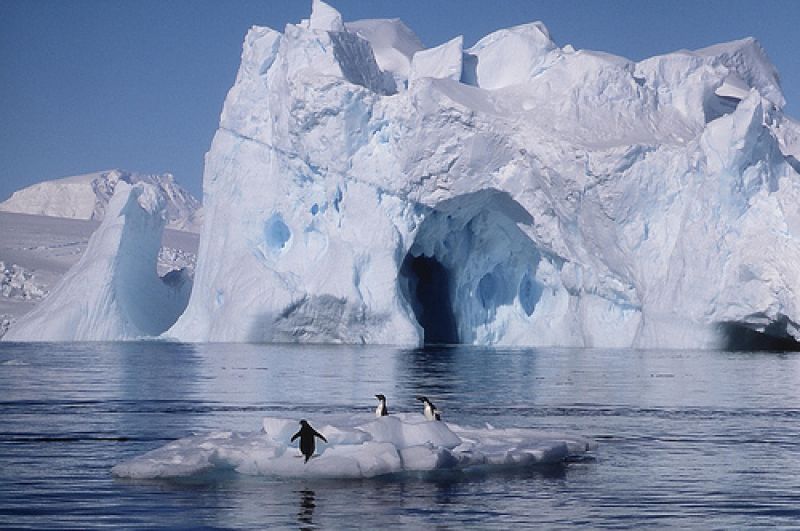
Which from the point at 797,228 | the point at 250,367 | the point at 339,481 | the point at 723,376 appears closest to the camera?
the point at 339,481

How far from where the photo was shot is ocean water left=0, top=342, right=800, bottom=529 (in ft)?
29.9

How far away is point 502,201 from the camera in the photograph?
4241 cm

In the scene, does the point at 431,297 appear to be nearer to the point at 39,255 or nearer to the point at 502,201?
the point at 502,201

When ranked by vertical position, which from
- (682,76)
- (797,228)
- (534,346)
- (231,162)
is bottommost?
(534,346)

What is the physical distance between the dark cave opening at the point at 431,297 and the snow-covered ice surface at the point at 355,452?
1318 inches

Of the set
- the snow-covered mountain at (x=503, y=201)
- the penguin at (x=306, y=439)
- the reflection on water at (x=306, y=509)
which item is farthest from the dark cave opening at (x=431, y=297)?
the reflection on water at (x=306, y=509)

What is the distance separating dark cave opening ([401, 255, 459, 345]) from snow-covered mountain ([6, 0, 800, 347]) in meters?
0.58

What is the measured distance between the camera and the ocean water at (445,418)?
9.12 metres

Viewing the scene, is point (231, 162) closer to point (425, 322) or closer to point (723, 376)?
point (425, 322)

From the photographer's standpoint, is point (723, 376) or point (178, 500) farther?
point (723, 376)

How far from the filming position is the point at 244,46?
47062mm

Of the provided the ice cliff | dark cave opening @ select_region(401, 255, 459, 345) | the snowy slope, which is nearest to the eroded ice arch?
dark cave opening @ select_region(401, 255, 459, 345)

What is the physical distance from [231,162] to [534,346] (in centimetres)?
1372

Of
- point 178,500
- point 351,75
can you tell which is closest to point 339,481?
point 178,500
